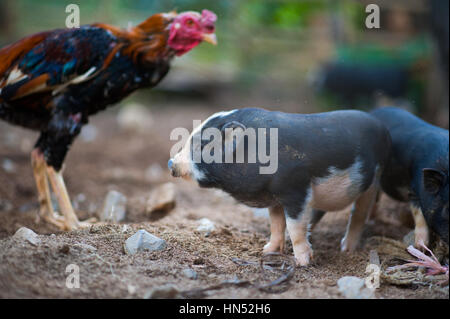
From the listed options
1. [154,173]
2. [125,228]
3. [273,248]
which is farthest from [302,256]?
[154,173]

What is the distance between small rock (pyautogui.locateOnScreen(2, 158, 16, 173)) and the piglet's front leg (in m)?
4.20

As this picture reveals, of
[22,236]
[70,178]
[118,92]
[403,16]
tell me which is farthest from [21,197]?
[403,16]

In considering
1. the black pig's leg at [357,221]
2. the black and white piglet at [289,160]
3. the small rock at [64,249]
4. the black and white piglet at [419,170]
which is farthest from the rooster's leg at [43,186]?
the black and white piglet at [419,170]

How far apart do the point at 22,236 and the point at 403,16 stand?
11450mm

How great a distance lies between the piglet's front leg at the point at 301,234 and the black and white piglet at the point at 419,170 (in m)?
0.80

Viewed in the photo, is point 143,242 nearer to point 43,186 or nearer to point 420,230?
point 43,186

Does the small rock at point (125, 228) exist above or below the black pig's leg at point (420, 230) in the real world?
above

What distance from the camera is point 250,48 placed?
13266 mm

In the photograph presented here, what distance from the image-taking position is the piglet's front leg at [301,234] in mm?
3461

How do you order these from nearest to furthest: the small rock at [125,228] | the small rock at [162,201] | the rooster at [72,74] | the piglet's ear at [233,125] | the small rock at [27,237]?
the small rock at [27,237]
the piglet's ear at [233,125]
the small rock at [125,228]
the rooster at [72,74]
the small rock at [162,201]

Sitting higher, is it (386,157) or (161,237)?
(386,157)

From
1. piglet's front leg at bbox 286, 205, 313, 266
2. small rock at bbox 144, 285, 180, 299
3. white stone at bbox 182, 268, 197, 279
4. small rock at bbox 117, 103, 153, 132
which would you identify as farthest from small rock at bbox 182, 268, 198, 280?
small rock at bbox 117, 103, 153, 132

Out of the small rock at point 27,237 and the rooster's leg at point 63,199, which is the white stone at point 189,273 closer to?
the small rock at point 27,237

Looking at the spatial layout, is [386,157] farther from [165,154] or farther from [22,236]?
[165,154]
